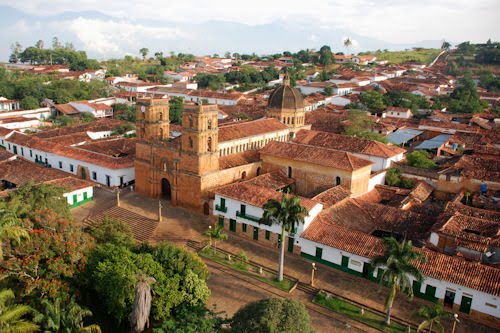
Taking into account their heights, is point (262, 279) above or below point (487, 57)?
below

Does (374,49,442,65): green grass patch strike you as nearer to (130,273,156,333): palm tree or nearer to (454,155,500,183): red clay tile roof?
(454,155,500,183): red clay tile roof

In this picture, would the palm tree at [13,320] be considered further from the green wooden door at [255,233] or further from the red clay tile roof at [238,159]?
the red clay tile roof at [238,159]

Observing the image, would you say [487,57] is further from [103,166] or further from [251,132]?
[103,166]

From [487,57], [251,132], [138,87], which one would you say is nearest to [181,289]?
[251,132]

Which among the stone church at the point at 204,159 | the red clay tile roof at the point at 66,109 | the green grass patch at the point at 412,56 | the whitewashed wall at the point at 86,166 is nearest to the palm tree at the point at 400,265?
the stone church at the point at 204,159

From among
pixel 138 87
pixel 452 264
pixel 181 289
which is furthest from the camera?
pixel 138 87

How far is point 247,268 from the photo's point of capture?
1007 inches

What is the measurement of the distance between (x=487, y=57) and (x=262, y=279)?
125369 millimetres

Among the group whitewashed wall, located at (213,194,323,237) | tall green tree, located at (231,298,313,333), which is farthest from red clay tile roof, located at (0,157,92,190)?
tall green tree, located at (231,298,313,333)

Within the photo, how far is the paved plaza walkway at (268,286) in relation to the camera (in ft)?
68.8

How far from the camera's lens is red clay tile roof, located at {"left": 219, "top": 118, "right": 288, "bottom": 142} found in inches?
1446

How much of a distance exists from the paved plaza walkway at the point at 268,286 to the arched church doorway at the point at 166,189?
10.5ft

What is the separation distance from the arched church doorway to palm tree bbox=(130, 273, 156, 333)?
55.3 feet

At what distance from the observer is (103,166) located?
39.2m
